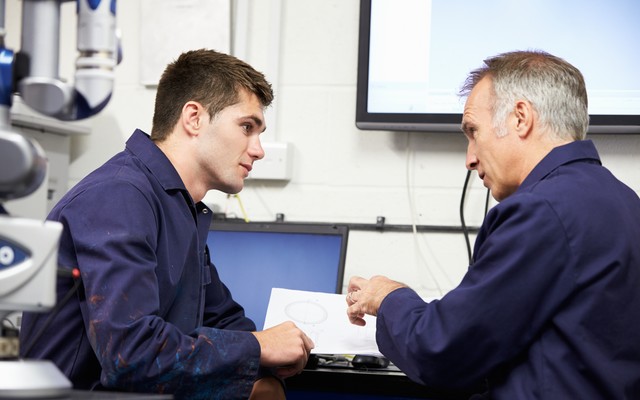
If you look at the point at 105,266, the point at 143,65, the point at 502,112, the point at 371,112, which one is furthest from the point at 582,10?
the point at 105,266

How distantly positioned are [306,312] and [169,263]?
16.5 inches

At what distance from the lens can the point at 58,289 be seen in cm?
134

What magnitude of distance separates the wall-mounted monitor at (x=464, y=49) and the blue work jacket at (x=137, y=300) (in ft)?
2.95

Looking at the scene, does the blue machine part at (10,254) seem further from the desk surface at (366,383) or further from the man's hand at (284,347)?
the desk surface at (366,383)

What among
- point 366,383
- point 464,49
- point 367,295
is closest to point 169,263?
point 367,295

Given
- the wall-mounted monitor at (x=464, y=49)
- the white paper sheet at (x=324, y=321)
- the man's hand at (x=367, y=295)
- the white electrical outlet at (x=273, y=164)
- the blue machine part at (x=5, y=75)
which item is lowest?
the white paper sheet at (x=324, y=321)

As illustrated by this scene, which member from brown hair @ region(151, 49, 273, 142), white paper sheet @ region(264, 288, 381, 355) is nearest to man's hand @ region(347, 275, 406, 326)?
white paper sheet @ region(264, 288, 381, 355)

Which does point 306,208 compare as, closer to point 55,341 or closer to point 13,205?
point 13,205

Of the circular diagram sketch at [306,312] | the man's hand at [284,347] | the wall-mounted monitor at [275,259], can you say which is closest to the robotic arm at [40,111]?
the man's hand at [284,347]

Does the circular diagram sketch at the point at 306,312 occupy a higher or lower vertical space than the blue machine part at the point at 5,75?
lower

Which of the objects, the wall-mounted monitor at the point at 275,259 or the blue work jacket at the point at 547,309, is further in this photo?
the wall-mounted monitor at the point at 275,259

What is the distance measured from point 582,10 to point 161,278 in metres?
1.37

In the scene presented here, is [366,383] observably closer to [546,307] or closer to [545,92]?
[546,307]

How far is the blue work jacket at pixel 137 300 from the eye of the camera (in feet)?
4.08
